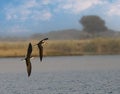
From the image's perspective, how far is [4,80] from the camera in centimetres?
4969

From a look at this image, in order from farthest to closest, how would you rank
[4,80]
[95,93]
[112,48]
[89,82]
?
[112,48], [4,80], [89,82], [95,93]

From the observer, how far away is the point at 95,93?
37.1 m

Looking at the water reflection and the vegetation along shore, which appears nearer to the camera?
the water reflection

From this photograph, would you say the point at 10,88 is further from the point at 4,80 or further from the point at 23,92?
the point at 4,80

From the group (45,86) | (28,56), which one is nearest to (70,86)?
(45,86)

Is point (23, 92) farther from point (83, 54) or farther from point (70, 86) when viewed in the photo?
point (83, 54)

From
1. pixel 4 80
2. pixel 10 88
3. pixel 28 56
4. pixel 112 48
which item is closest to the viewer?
pixel 28 56

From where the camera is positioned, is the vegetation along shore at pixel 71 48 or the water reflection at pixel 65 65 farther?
the vegetation along shore at pixel 71 48

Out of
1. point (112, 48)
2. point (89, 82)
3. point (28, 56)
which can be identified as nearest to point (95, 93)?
point (89, 82)

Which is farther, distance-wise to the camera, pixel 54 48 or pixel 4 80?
pixel 54 48

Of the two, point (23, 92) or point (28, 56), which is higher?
point (28, 56)

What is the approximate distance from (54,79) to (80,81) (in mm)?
3910

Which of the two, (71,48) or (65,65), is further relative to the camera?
(71,48)

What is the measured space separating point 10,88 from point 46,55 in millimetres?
65842
